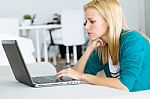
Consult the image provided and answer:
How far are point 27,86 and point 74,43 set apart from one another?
13.6ft

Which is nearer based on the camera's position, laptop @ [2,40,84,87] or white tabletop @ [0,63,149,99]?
white tabletop @ [0,63,149,99]

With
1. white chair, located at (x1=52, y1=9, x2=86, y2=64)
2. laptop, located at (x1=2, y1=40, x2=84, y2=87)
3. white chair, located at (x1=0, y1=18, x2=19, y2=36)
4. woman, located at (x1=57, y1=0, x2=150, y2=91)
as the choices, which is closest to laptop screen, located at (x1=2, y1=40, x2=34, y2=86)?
laptop, located at (x1=2, y1=40, x2=84, y2=87)

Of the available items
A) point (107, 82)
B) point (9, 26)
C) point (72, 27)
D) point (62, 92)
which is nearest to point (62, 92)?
point (62, 92)

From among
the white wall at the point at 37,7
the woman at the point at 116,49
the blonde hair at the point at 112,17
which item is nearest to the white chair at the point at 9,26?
the white wall at the point at 37,7

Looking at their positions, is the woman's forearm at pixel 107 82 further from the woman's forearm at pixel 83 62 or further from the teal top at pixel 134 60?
the woman's forearm at pixel 83 62

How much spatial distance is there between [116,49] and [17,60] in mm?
429

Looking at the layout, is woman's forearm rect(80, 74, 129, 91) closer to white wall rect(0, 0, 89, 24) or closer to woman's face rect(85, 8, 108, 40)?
woman's face rect(85, 8, 108, 40)

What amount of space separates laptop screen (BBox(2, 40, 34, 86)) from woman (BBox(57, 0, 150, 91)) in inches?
5.5

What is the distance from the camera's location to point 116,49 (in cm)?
151

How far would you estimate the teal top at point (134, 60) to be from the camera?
4.37 ft

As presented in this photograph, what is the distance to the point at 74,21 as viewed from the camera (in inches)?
213

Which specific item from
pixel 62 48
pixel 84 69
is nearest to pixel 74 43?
pixel 62 48

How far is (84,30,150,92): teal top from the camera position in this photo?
1.33 metres

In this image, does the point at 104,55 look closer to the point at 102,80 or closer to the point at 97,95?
the point at 102,80
